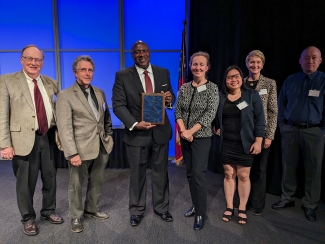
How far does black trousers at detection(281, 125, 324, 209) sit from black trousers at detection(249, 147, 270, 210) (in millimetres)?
357

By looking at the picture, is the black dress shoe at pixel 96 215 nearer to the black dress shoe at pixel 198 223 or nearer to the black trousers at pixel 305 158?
the black dress shoe at pixel 198 223

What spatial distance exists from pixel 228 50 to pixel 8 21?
391cm

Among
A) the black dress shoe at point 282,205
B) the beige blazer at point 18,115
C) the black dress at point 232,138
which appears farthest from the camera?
the black dress shoe at point 282,205

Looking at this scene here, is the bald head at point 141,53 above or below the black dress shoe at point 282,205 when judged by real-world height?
above

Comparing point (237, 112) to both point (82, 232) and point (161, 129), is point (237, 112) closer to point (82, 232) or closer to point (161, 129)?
point (161, 129)

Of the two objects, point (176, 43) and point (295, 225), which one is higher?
point (176, 43)

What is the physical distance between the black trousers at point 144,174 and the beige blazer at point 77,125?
342 mm

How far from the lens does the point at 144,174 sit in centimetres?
259

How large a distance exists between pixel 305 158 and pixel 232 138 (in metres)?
0.98

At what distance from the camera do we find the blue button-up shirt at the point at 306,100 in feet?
8.91

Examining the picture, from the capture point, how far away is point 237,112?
242cm

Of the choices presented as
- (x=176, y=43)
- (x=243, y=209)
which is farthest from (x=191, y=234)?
(x=176, y=43)

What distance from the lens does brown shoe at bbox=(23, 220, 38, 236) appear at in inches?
94.7

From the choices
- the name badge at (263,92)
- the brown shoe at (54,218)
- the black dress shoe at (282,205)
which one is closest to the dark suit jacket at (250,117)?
the name badge at (263,92)
